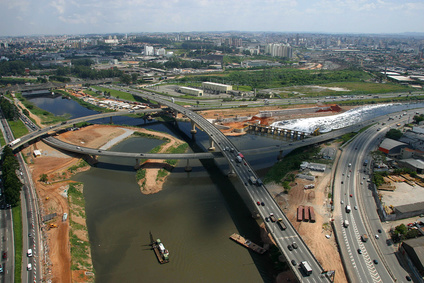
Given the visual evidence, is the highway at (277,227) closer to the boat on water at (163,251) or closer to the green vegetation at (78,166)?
the boat on water at (163,251)

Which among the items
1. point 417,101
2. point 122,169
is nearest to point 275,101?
point 417,101

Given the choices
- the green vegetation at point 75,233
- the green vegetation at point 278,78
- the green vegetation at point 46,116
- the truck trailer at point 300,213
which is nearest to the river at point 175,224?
the green vegetation at point 75,233

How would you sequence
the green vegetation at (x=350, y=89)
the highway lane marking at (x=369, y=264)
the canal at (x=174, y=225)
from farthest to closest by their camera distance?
1. the green vegetation at (x=350, y=89)
2. the canal at (x=174, y=225)
3. the highway lane marking at (x=369, y=264)

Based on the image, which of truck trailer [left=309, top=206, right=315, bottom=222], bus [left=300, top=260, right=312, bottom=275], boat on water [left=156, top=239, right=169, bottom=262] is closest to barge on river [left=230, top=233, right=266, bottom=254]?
bus [left=300, top=260, right=312, bottom=275]

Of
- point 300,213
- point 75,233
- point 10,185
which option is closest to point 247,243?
point 300,213

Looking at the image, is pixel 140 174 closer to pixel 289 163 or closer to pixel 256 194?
pixel 256 194

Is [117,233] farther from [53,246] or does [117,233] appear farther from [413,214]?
[413,214]
